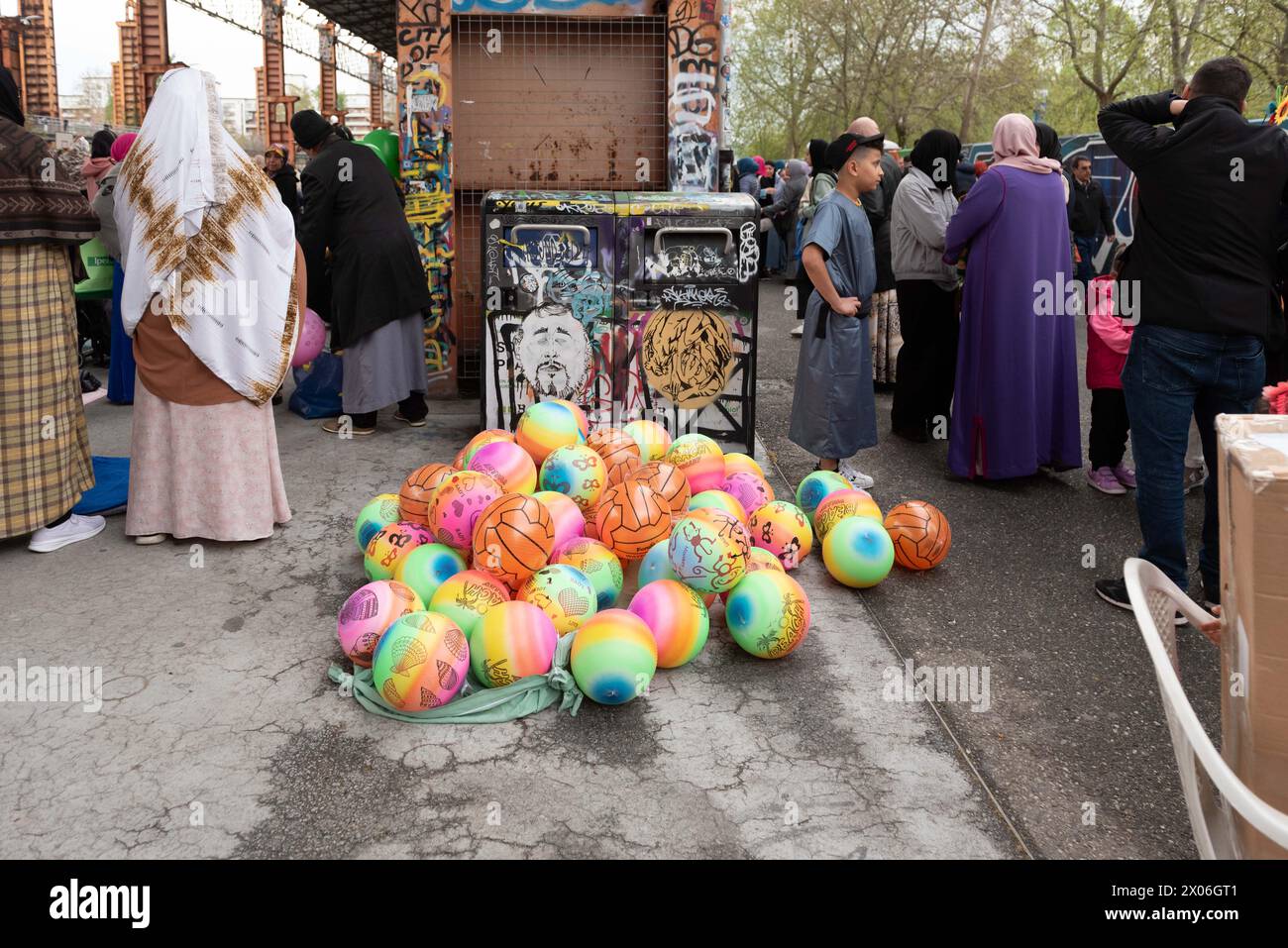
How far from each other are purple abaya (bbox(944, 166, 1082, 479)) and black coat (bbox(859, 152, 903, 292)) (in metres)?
2.05

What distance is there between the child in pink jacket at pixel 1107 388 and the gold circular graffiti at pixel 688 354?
2061 millimetres

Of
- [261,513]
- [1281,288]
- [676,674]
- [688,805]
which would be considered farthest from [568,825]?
[1281,288]

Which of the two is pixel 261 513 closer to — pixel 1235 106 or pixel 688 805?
pixel 688 805

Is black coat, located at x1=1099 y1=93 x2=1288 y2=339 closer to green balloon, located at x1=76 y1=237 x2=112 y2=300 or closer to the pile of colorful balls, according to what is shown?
the pile of colorful balls

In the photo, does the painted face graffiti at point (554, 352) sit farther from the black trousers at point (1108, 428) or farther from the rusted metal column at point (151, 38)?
the rusted metal column at point (151, 38)

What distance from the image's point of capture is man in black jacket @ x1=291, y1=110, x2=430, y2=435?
6.76 meters

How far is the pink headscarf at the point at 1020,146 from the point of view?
571 centimetres

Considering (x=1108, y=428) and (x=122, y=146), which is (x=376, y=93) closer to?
(x=122, y=146)

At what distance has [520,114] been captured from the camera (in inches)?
317

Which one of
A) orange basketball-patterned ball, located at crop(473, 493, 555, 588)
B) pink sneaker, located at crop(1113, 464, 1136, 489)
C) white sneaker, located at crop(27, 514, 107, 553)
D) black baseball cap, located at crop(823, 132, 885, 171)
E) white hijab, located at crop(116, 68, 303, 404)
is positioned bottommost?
white sneaker, located at crop(27, 514, 107, 553)

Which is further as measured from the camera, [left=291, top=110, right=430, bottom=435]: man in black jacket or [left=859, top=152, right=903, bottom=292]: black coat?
[left=859, top=152, right=903, bottom=292]: black coat

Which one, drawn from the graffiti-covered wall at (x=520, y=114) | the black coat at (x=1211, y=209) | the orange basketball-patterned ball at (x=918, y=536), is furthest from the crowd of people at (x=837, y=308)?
the graffiti-covered wall at (x=520, y=114)

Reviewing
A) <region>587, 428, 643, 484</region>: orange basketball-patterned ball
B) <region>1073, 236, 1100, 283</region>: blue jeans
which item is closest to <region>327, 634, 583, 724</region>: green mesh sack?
<region>587, 428, 643, 484</region>: orange basketball-patterned ball

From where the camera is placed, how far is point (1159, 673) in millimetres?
1812
